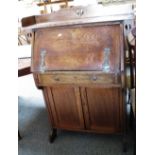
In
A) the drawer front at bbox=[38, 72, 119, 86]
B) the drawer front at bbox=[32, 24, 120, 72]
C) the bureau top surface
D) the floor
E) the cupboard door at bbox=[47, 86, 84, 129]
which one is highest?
the bureau top surface

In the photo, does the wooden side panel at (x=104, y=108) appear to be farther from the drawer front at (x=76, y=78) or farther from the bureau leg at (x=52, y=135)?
the bureau leg at (x=52, y=135)

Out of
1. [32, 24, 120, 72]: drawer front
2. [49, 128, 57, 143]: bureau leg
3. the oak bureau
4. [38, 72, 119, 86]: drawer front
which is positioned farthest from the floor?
[32, 24, 120, 72]: drawer front

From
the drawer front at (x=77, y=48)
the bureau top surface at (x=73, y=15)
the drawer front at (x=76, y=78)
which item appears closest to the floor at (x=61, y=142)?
the drawer front at (x=76, y=78)

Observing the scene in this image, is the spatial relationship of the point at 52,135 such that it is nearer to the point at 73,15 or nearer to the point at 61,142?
the point at 61,142

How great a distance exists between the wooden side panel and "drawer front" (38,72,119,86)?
0.36 feet

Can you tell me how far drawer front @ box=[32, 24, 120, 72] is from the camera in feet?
4.22

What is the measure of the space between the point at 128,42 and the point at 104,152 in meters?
0.97

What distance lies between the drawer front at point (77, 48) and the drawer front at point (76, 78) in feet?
0.20

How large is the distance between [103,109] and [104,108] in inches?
0.5

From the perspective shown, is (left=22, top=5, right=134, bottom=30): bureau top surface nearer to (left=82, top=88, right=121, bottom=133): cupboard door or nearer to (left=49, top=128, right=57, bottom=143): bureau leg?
(left=82, top=88, right=121, bottom=133): cupboard door

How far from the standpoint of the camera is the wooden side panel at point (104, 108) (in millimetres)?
1479
